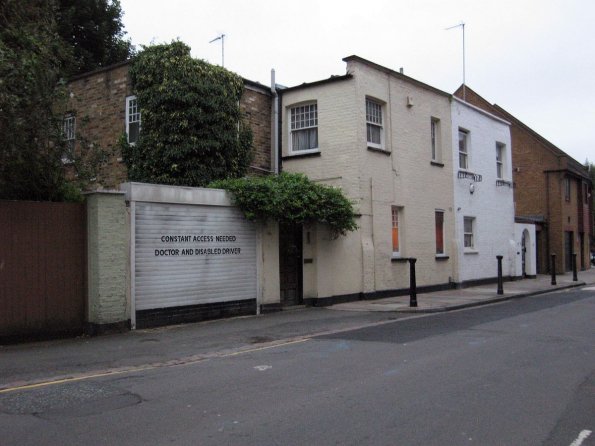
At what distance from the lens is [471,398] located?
6.12 metres

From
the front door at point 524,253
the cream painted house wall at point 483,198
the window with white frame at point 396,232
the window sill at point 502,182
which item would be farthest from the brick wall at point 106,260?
the front door at point 524,253

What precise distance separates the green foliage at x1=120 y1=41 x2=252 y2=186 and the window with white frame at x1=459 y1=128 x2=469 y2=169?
10633mm

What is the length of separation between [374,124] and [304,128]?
2.26 metres

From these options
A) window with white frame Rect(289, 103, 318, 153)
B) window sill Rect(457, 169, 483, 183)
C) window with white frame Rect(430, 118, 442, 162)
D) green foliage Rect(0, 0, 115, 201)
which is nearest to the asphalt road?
green foliage Rect(0, 0, 115, 201)

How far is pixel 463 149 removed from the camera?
23.1 metres

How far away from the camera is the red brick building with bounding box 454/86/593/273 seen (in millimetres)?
31844

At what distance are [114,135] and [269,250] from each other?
261 inches

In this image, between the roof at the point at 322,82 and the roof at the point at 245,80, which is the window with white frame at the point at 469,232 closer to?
the roof at the point at 322,82

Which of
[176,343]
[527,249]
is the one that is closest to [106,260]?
[176,343]

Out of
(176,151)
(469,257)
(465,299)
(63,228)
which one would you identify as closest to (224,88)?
(176,151)

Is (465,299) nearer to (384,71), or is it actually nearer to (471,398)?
(384,71)

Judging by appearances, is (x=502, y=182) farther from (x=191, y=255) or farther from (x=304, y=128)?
(x=191, y=255)

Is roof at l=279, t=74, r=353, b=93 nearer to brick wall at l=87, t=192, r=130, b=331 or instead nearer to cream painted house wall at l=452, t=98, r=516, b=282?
cream painted house wall at l=452, t=98, r=516, b=282

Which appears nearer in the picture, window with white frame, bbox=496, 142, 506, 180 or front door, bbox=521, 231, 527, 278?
window with white frame, bbox=496, 142, 506, 180
